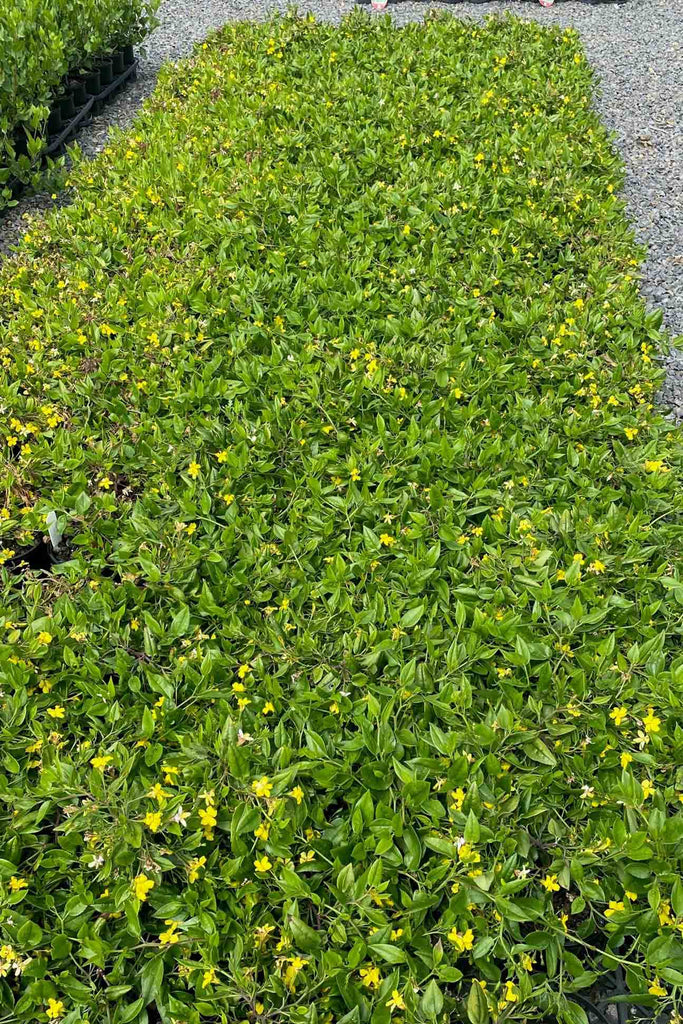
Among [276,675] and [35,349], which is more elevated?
[35,349]

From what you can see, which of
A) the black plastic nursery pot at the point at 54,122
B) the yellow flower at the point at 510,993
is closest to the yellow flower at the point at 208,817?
the yellow flower at the point at 510,993

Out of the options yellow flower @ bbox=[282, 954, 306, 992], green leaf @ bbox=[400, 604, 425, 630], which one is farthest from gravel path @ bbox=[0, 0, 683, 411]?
yellow flower @ bbox=[282, 954, 306, 992]

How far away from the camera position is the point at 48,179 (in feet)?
16.8

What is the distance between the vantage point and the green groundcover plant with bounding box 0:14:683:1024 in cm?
160

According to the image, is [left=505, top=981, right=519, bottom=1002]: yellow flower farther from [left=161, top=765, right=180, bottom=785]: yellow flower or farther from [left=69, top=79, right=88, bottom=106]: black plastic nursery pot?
[left=69, top=79, right=88, bottom=106]: black plastic nursery pot

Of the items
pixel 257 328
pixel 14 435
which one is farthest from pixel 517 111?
pixel 14 435

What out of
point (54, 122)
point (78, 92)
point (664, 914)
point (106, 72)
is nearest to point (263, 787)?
point (664, 914)

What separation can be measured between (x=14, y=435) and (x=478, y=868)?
7.33ft

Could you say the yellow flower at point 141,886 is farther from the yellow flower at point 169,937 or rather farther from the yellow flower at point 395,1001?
the yellow flower at point 395,1001

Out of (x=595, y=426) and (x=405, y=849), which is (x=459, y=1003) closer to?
(x=405, y=849)

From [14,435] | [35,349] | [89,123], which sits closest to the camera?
[14,435]

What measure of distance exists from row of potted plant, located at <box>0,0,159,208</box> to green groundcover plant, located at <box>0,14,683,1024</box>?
1.34 meters

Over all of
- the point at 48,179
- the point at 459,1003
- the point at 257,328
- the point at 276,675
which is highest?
the point at 48,179

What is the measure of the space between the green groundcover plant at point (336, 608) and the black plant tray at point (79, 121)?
5.29ft
